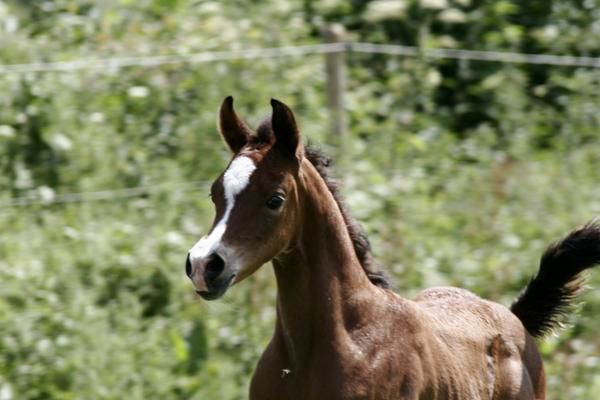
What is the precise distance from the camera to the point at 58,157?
8070 mm

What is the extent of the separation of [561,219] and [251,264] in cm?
515

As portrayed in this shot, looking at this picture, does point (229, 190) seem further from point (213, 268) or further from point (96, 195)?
point (96, 195)

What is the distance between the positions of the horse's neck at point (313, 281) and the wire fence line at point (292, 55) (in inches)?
172

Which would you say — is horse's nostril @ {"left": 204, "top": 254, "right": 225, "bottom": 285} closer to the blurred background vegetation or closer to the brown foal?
the brown foal

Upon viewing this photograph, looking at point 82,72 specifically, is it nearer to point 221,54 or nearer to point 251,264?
point 221,54

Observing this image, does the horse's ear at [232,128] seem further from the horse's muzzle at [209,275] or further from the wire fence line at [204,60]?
the wire fence line at [204,60]

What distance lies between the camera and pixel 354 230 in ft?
14.6

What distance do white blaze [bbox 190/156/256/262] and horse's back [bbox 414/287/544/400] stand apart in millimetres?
1168

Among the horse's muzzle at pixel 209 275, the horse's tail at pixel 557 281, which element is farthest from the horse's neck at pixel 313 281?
the horse's tail at pixel 557 281

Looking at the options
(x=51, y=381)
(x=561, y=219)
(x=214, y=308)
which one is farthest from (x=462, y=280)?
(x=51, y=381)

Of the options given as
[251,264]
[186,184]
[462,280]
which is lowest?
[462,280]

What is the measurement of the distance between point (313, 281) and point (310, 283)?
0.01 metres

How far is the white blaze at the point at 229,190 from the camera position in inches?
150

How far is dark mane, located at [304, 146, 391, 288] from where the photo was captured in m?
4.39
